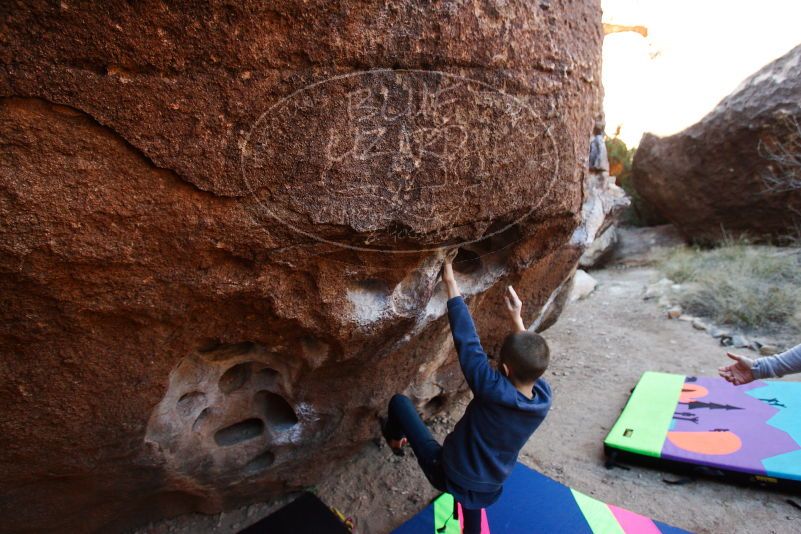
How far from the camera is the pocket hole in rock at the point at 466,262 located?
6.04 ft

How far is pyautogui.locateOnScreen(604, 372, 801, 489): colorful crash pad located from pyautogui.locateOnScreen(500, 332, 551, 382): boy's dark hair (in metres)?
1.35

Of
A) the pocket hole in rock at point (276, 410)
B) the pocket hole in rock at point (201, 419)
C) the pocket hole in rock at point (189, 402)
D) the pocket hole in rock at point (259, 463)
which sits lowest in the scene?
the pocket hole in rock at point (259, 463)

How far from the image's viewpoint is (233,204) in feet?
3.80

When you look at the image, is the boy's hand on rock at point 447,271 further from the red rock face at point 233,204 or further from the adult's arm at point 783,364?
the adult's arm at point 783,364

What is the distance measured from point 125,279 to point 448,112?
90 cm

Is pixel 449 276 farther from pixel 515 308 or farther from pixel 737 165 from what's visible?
pixel 737 165

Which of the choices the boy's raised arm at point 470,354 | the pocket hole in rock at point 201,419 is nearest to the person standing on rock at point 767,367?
the boy's raised arm at point 470,354

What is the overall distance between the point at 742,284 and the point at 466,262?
3.79 m

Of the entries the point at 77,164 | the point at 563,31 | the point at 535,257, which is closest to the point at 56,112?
the point at 77,164

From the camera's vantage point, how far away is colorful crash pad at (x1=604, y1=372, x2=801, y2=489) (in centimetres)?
218

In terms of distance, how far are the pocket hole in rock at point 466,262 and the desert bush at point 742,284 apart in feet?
10.8

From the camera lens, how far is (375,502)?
7.09 ft

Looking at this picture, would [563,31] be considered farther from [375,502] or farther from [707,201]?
[707,201]

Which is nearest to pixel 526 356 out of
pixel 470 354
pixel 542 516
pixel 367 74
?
pixel 470 354
